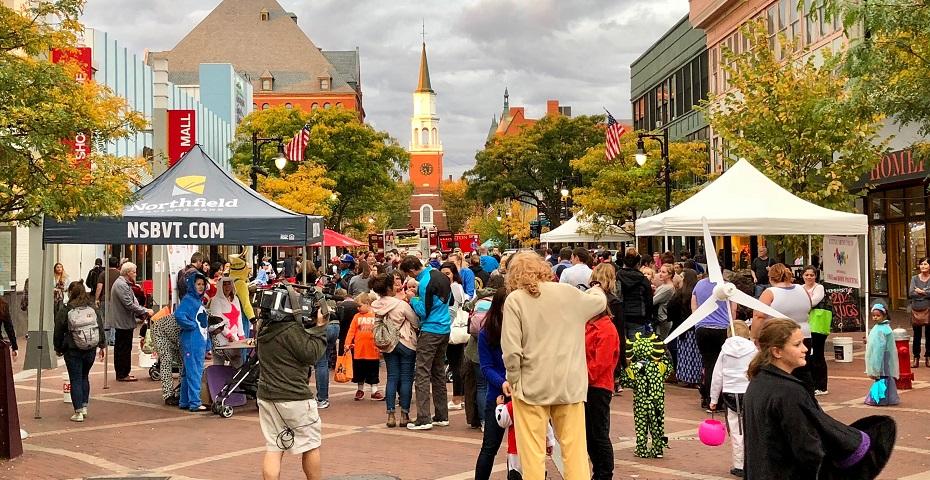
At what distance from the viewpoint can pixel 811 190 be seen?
824 inches

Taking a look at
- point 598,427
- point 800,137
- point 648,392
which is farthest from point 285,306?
point 800,137

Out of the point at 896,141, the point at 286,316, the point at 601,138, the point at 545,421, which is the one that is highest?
the point at 601,138

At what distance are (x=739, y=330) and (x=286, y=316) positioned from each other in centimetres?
411

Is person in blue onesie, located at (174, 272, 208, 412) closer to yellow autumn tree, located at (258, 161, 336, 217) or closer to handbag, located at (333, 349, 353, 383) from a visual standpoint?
handbag, located at (333, 349, 353, 383)

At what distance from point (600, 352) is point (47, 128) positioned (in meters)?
5.67

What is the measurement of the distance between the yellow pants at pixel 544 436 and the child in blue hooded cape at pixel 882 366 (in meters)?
6.71

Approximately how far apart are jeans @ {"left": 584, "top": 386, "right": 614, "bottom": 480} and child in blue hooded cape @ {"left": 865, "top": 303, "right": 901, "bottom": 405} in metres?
5.74

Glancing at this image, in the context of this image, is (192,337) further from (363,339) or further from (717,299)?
(717,299)

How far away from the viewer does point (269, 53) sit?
108875mm

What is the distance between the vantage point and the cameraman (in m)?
7.86

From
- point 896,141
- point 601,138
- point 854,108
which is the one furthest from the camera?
point 601,138

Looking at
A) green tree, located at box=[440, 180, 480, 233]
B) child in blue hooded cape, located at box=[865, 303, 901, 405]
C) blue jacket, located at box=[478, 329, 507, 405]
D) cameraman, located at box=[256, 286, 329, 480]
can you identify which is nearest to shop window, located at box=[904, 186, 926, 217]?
child in blue hooded cape, located at box=[865, 303, 901, 405]

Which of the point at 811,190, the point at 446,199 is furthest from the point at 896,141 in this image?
the point at 446,199

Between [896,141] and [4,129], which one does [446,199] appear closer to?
[896,141]
